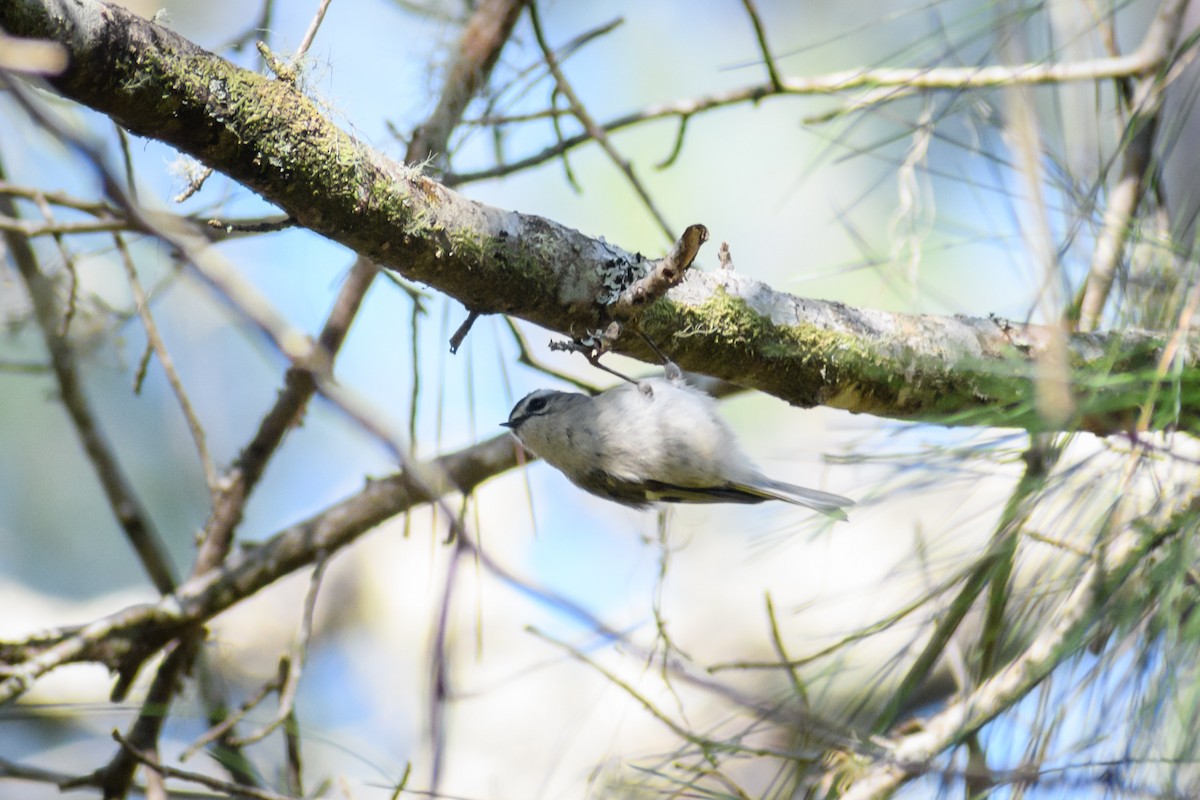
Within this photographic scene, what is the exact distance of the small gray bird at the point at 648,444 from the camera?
8.73 ft

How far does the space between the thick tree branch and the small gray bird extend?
837 millimetres

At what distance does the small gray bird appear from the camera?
2660 millimetres

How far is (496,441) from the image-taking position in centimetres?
250

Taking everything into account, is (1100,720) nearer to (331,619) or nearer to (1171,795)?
(1171,795)

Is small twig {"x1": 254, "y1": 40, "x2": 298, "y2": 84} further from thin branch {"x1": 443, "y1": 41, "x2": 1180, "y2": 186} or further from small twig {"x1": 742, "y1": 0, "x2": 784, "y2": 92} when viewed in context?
small twig {"x1": 742, "y1": 0, "x2": 784, "y2": 92}

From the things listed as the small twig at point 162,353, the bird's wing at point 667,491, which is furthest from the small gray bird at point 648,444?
the small twig at point 162,353

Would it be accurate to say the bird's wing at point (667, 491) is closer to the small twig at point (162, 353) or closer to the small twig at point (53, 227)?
the small twig at point (162, 353)

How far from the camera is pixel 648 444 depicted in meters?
2.71

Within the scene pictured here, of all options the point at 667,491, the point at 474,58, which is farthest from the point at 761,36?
the point at 667,491

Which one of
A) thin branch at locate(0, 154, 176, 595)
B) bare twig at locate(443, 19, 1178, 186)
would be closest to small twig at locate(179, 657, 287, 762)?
thin branch at locate(0, 154, 176, 595)

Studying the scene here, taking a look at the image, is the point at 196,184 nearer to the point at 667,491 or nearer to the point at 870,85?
the point at 870,85

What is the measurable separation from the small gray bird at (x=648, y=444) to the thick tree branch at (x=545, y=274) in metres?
0.84

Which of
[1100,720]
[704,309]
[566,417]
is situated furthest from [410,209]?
[566,417]

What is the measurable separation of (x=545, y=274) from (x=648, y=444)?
124cm
